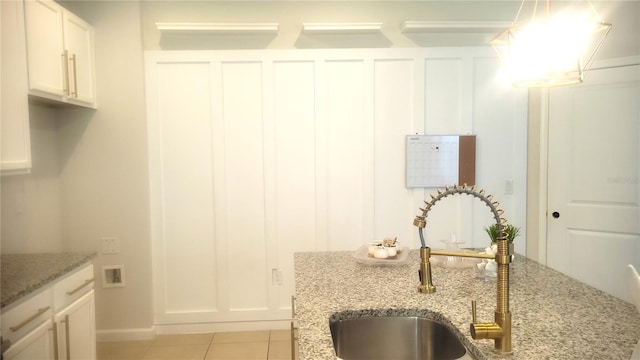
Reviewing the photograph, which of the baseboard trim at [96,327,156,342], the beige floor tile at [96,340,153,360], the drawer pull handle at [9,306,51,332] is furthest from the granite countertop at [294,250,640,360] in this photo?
the baseboard trim at [96,327,156,342]

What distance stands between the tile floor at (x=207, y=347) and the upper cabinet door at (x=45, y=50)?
188cm

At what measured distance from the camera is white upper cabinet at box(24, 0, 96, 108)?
2.38 metres

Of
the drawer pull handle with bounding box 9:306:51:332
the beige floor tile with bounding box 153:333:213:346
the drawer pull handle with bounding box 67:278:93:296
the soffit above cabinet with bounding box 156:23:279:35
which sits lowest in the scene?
the beige floor tile with bounding box 153:333:213:346

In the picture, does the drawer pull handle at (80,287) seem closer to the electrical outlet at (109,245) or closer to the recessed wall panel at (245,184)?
the electrical outlet at (109,245)

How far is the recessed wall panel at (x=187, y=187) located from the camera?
335 cm

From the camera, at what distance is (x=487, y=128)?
11.4 ft

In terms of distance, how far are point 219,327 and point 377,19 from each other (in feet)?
9.27

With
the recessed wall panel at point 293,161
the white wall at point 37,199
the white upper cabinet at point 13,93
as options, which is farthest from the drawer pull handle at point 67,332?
the recessed wall panel at point 293,161

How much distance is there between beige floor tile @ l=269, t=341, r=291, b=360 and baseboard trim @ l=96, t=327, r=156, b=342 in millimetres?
990

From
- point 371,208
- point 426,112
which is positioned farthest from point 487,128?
point 371,208

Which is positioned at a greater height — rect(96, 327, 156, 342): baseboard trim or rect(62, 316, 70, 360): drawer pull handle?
rect(62, 316, 70, 360): drawer pull handle

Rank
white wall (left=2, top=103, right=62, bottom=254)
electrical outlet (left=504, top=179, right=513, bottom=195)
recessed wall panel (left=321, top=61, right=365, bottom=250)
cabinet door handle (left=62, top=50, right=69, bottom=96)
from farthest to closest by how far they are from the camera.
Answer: electrical outlet (left=504, top=179, right=513, bottom=195), recessed wall panel (left=321, top=61, right=365, bottom=250), cabinet door handle (left=62, top=50, right=69, bottom=96), white wall (left=2, top=103, right=62, bottom=254)

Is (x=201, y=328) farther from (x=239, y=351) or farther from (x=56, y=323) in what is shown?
(x=56, y=323)

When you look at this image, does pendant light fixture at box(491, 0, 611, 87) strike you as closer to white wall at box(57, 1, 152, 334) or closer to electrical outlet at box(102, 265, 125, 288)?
white wall at box(57, 1, 152, 334)
